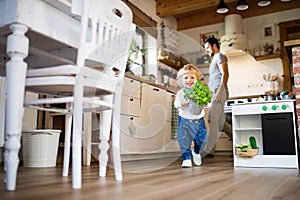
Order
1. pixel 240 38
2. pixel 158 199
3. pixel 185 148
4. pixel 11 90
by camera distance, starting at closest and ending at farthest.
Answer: pixel 158 199 < pixel 11 90 < pixel 185 148 < pixel 240 38

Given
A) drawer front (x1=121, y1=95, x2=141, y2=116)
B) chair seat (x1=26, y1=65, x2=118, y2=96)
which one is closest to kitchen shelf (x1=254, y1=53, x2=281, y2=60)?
drawer front (x1=121, y1=95, x2=141, y2=116)

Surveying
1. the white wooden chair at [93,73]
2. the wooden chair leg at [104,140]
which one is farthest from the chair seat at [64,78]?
the wooden chair leg at [104,140]

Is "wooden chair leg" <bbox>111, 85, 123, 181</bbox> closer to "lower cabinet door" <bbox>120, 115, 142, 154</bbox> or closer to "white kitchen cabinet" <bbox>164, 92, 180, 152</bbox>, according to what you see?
"lower cabinet door" <bbox>120, 115, 142, 154</bbox>

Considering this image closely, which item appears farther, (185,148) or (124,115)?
(124,115)

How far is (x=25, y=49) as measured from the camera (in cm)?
119

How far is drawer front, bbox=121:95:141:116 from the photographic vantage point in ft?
9.89

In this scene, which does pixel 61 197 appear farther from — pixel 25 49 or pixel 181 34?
pixel 181 34

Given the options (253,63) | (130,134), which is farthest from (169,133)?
(253,63)

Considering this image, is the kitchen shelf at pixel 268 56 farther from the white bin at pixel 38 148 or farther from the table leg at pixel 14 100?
the table leg at pixel 14 100

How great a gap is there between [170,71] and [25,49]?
13.1 feet

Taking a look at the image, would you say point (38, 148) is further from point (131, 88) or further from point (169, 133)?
point (169, 133)

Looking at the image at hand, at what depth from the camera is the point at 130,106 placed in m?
3.13

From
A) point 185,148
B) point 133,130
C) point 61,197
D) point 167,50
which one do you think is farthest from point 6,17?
point 167,50

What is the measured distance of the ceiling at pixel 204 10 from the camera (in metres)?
4.77
